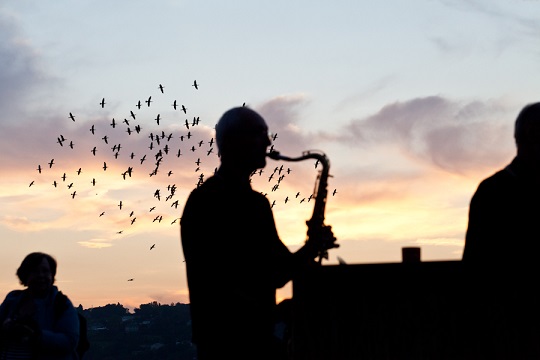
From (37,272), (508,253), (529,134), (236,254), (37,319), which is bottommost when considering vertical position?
(508,253)

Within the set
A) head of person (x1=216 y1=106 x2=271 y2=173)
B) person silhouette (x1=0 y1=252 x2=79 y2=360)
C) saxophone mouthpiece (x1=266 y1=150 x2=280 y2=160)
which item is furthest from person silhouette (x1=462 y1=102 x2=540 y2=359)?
person silhouette (x1=0 y1=252 x2=79 y2=360)

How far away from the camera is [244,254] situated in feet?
19.4

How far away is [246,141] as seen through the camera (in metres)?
6.08

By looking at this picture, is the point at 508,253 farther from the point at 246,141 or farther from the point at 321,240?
the point at 246,141

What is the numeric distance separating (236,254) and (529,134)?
83.9 inches

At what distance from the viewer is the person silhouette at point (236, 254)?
5.84m

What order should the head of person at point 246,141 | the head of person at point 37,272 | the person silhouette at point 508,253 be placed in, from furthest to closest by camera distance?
the head of person at point 37,272 < the head of person at point 246,141 < the person silhouette at point 508,253

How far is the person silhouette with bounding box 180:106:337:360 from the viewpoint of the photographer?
19.2 ft

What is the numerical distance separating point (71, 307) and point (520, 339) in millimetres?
5378

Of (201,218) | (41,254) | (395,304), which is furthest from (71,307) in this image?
(395,304)

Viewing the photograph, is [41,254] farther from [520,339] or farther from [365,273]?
[520,339]

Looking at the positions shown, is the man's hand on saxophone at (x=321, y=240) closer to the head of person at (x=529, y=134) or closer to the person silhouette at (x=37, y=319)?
the head of person at (x=529, y=134)

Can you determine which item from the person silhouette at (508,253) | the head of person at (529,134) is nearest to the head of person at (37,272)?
the person silhouette at (508,253)

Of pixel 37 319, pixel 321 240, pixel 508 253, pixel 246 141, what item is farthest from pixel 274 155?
pixel 37 319
